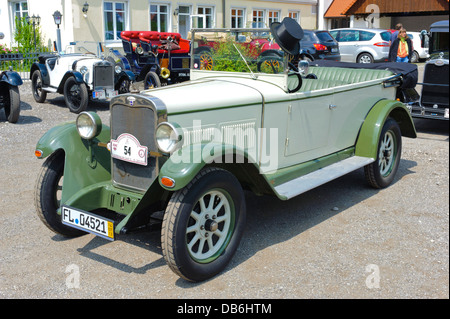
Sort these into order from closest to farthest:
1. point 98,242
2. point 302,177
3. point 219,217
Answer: point 219,217
point 98,242
point 302,177

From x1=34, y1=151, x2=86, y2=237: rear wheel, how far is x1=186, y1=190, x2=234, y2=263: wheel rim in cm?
118

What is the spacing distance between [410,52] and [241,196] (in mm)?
9582

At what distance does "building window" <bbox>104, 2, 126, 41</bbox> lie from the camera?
18.0 metres

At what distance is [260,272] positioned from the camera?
3.64 metres

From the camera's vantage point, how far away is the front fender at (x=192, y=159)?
3206 millimetres

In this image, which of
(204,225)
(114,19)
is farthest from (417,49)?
(204,225)

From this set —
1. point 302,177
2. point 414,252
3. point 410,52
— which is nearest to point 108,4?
point 410,52

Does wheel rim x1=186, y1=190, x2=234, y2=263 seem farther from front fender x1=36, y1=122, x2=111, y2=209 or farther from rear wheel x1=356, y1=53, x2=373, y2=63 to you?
rear wheel x1=356, y1=53, x2=373, y2=63

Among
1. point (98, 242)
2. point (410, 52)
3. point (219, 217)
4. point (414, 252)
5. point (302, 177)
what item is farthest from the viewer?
point (410, 52)

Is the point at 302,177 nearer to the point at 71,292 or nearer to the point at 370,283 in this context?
the point at 370,283

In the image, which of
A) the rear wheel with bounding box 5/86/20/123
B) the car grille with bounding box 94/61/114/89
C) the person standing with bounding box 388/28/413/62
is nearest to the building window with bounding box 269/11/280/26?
the person standing with bounding box 388/28/413/62

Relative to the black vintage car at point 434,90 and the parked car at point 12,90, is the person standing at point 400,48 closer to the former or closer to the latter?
the black vintage car at point 434,90

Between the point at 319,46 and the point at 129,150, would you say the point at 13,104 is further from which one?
the point at 319,46

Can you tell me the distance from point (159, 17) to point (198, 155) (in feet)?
57.4
